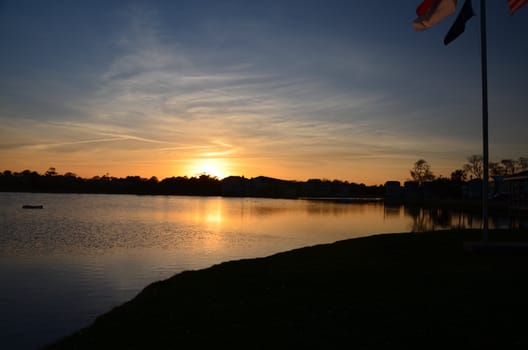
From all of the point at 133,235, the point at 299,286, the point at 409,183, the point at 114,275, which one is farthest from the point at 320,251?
the point at 409,183

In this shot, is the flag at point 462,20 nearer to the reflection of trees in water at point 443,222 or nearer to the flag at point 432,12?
the flag at point 432,12

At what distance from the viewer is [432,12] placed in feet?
43.7

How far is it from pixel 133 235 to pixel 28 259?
40.8 ft

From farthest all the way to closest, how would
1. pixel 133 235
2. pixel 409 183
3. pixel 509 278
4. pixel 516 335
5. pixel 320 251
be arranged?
pixel 409 183, pixel 133 235, pixel 320 251, pixel 509 278, pixel 516 335

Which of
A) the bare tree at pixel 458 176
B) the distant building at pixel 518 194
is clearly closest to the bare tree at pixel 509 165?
the bare tree at pixel 458 176

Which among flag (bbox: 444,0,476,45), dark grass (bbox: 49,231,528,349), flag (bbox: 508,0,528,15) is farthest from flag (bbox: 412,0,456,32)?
dark grass (bbox: 49,231,528,349)

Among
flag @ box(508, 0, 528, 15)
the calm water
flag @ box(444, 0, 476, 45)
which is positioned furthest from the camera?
flag @ box(444, 0, 476, 45)

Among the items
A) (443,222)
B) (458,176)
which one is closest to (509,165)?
(458,176)

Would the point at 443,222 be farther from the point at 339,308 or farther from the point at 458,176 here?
the point at 458,176

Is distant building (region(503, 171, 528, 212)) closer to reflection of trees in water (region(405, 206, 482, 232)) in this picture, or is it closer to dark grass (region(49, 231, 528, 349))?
reflection of trees in water (region(405, 206, 482, 232))

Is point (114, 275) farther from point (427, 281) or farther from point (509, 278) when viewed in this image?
point (509, 278)

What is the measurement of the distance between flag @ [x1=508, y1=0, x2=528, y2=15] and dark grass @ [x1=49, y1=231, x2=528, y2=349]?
263 inches

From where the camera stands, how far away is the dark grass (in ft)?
22.9

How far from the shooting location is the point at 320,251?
16281 mm
